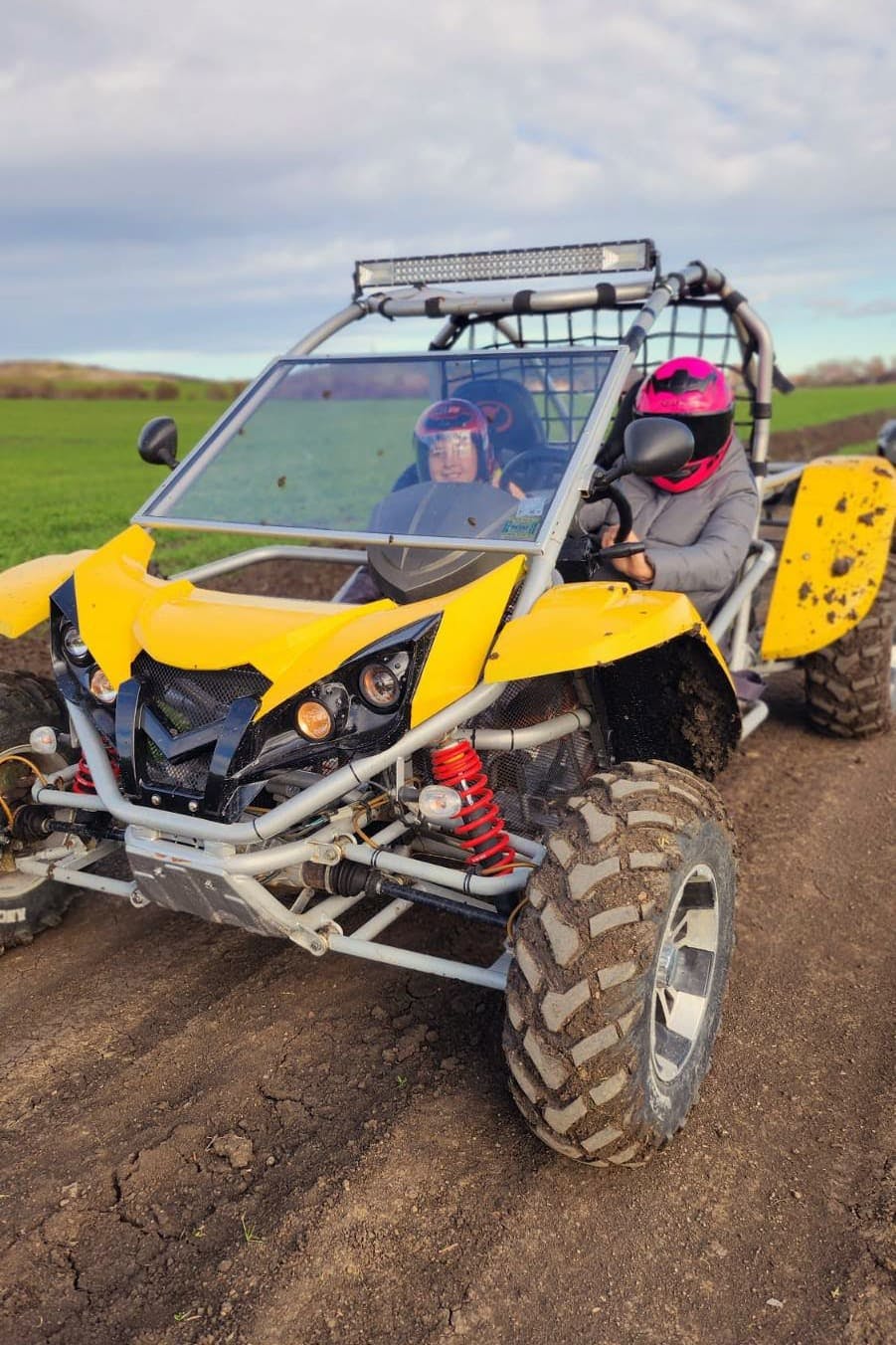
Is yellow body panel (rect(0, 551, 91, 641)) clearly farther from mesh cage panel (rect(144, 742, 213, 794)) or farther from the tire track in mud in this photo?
the tire track in mud

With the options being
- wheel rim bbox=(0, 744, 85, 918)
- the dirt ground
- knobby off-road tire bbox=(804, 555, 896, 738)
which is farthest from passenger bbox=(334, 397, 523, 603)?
knobby off-road tire bbox=(804, 555, 896, 738)

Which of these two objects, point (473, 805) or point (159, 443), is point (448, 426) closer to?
point (159, 443)

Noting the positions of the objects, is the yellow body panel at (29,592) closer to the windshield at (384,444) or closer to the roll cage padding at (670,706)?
the windshield at (384,444)

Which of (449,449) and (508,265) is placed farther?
(508,265)

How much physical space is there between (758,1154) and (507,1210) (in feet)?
2.43

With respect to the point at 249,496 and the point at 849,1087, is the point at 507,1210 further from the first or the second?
the point at 249,496

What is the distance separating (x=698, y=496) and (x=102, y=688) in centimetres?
280

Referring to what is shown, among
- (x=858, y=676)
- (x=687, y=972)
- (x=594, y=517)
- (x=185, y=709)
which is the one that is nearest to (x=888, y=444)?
(x=858, y=676)

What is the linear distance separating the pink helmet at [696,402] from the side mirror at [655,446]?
1.52 m

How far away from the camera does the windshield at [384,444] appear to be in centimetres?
405

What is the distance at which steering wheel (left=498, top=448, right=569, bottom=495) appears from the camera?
394 centimetres

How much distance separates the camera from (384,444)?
4781 mm

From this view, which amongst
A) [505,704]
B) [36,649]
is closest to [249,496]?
[505,704]

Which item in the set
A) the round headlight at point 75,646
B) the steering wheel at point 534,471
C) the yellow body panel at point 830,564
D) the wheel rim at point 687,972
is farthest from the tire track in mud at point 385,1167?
the yellow body panel at point 830,564
